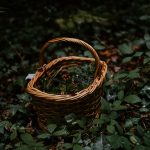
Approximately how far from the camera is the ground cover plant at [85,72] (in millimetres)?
2781

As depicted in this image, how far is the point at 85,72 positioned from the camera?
10.5 ft

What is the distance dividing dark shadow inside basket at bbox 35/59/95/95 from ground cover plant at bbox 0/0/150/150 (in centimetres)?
6

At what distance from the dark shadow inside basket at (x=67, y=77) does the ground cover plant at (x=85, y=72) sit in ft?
0.20

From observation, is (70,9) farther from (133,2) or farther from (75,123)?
(75,123)

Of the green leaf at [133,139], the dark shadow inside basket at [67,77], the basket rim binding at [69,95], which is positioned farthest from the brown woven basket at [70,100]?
the green leaf at [133,139]

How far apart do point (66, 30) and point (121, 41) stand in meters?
0.66

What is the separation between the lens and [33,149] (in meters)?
2.63

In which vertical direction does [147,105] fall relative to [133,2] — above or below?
below

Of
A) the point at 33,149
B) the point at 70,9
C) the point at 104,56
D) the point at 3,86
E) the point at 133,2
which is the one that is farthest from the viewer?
the point at 133,2

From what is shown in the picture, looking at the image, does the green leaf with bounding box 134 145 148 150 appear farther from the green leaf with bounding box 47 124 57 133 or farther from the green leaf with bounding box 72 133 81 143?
the green leaf with bounding box 47 124 57 133

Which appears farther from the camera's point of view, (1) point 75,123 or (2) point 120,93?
(2) point 120,93

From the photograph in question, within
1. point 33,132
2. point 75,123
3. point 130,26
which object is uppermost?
point 130,26

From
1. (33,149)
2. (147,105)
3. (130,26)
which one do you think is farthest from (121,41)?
(33,149)

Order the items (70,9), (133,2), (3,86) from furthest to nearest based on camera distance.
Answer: (133,2)
(70,9)
(3,86)
